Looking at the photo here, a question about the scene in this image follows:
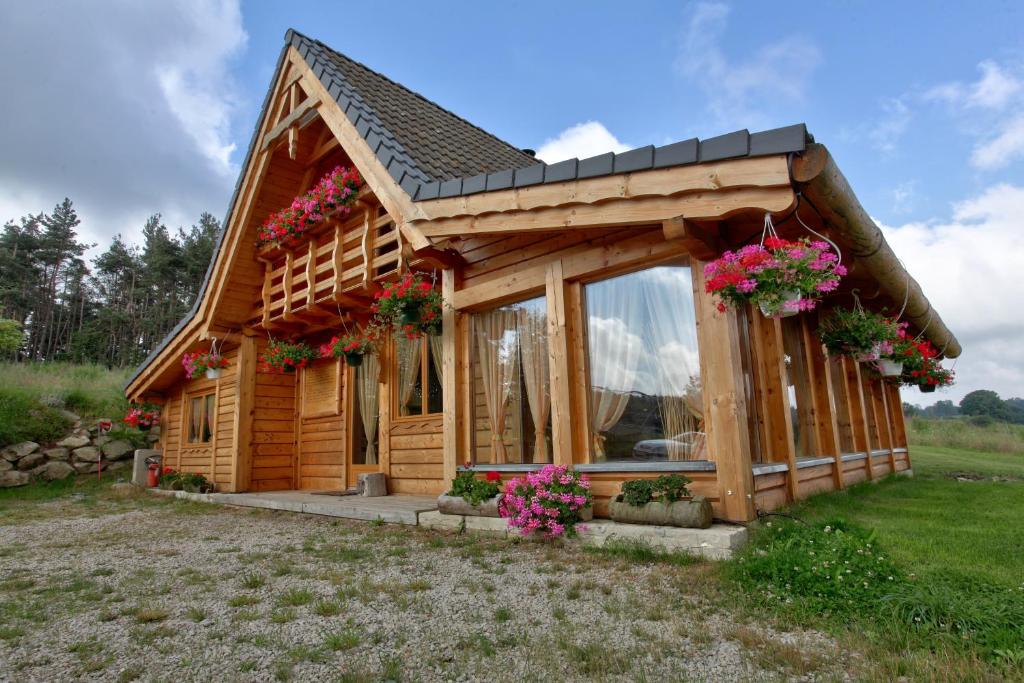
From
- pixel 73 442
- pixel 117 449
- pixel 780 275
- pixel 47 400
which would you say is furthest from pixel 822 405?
pixel 47 400

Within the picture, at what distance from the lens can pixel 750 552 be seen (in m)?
3.51

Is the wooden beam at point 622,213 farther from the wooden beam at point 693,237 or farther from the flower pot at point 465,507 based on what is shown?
the flower pot at point 465,507

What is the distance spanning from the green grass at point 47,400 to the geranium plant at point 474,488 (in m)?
11.1

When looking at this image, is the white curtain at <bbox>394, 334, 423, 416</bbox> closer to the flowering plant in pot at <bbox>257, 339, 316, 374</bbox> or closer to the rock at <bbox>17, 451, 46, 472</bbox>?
the flowering plant in pot at <bbox>257, 339, 316, 374</bbox>

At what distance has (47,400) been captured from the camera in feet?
43.5

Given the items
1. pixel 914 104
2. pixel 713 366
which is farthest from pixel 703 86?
pixel 713 366

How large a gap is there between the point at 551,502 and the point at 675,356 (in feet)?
5.08

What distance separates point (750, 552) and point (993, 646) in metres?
1.40

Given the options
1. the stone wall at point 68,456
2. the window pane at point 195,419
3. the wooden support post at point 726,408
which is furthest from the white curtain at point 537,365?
the stone wall at point 68,456

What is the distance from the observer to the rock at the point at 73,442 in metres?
12.2

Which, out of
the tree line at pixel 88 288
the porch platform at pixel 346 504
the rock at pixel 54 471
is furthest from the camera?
the tree line at pixel 88 288

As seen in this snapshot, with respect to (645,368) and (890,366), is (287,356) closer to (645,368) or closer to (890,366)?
(645,368)

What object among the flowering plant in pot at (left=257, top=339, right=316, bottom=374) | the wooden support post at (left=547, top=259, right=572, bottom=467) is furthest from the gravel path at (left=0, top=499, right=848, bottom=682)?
the flowering plant in pot at (left=257, top=339, right=316, bottom=374)

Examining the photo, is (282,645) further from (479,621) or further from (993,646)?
(993,646)
